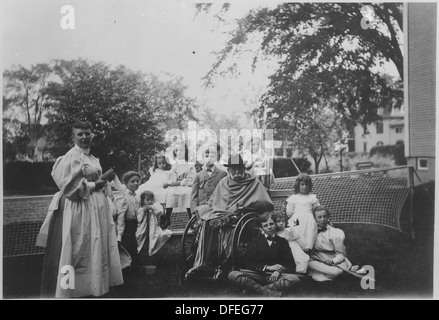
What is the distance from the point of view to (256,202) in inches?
181

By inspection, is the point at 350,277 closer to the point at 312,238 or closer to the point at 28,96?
the point at 312,238

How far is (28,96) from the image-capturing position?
4629 millimetres

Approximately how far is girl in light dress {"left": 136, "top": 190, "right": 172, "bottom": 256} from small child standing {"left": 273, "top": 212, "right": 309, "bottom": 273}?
1155 mm

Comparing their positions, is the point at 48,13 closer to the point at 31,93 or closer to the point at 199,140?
the point at 31,93

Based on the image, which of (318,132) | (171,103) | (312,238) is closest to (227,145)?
(171,103)

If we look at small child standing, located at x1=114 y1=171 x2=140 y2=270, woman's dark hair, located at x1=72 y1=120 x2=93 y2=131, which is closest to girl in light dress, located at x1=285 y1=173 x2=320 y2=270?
small child standing, located at x1=114 y1=171 x2=140 y2=270

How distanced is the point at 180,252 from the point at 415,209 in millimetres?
2479

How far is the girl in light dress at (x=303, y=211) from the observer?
458 centimetres

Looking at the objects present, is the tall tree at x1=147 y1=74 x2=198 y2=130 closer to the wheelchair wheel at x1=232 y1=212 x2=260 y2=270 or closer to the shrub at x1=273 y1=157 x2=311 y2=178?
the shrub at x1=273 y1=157 x2=311 y2=178

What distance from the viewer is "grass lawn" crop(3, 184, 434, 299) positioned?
457 centimetres

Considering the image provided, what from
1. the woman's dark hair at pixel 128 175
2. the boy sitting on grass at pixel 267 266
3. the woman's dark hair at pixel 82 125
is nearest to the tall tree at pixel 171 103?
the woman's dark hair at pixel 128 175

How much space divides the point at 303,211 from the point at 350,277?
32.3 inches

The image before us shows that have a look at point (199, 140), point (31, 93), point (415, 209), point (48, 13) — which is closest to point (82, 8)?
point (48, 13)

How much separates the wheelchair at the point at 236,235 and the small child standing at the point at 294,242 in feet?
0.74
